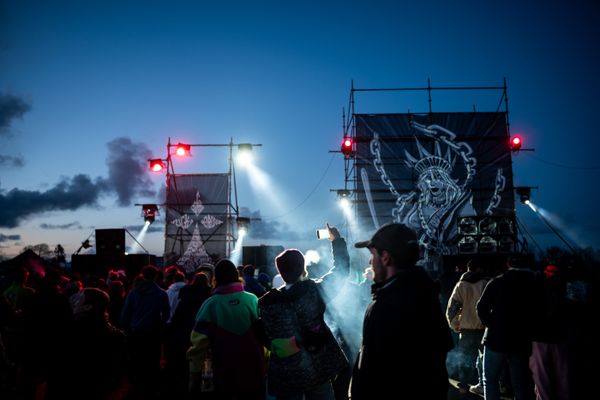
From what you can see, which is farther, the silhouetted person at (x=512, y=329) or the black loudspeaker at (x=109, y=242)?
the black loudspeaker at (x=109, y=242)

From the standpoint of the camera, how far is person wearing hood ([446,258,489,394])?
6.00 metres

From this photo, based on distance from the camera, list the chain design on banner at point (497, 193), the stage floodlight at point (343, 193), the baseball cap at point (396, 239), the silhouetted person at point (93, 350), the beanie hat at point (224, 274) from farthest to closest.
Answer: the stage floodlight at point (343, 193) → the chain design on banner at point (497, 193) → the beanie hat at point (224, 274) → the silhouetted person at point (93, 350) → the baseball cap at point (396, 239)

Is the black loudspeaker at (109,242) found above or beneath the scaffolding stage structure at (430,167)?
beneath

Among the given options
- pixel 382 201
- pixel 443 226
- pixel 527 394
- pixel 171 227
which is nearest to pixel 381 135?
pixel 382 201

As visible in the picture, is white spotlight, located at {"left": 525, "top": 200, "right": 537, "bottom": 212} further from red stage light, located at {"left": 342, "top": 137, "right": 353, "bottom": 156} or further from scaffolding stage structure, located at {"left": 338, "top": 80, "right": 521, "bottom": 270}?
red stage light, located at {"left": 342, "top": 137, "right": 353, "bottom": 156}

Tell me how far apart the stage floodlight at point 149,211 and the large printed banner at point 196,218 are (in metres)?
0.79

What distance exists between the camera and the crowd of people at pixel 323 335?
1.89 metres

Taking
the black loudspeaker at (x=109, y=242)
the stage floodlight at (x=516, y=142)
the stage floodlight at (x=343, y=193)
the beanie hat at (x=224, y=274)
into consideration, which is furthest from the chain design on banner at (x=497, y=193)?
the beanie hat at (x=224, y=274)

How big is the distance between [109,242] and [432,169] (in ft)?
51.6

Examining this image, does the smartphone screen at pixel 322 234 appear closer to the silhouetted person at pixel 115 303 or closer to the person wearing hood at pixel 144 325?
the person wearing hood at pixel 144 325

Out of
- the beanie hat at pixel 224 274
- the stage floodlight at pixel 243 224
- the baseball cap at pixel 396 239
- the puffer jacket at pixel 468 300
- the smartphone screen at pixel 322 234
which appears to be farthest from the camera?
the stage floodlight at pixel 243 224

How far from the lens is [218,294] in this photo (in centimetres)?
389

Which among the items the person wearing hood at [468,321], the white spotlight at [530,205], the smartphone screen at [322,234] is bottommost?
the person wearing hood at [468,321]

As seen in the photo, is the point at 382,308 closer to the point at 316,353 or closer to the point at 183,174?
the point at 316,353
